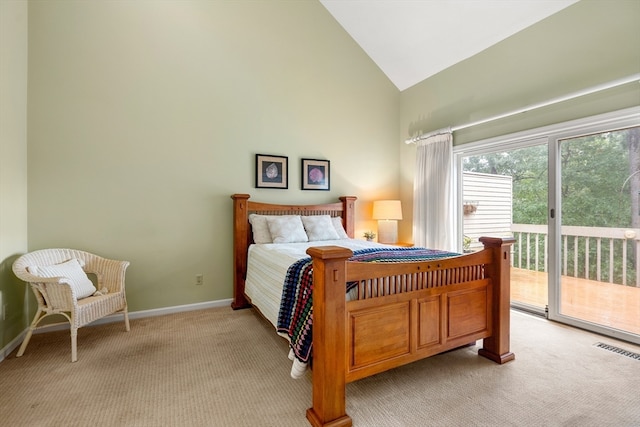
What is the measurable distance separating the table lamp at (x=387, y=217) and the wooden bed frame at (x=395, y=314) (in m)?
1.92

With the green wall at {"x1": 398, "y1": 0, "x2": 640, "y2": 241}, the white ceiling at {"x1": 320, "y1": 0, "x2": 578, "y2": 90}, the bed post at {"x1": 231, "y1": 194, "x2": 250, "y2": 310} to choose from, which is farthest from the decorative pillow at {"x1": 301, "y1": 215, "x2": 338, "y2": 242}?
the white ceiling at {"x1": 320, "y1": 0, "x2": 578, "y2": 90}

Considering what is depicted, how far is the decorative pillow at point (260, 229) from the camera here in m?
3.45

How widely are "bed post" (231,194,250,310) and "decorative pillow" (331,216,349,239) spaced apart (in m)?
1.13

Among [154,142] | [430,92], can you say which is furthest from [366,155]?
[154,142]

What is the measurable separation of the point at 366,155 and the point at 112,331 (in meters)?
3.66

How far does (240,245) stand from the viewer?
3471 millimetres

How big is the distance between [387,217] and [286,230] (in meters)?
1.53

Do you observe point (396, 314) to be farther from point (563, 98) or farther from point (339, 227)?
point (563, 98)

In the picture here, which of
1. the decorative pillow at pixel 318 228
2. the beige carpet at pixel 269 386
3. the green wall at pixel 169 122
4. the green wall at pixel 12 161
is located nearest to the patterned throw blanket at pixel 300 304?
the beige carpet at pixel 269 386

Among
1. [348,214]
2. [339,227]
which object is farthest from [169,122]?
[348,214]

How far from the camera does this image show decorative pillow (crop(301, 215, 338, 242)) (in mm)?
3623

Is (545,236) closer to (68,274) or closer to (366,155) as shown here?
(366,155)

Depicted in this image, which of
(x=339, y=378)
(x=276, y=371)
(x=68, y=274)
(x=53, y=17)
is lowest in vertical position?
(x=276, y=371)

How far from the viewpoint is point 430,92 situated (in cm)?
426
